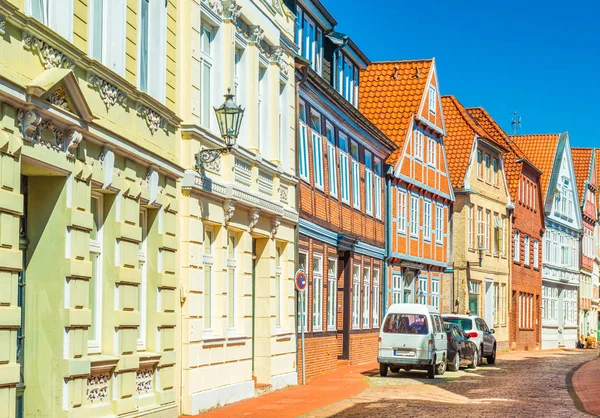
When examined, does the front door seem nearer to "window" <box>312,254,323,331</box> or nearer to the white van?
the white van

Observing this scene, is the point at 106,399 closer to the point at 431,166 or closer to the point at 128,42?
the point at 128,42

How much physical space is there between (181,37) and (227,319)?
215 inches

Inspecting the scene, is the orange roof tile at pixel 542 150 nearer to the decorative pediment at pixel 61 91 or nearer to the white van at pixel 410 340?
the white van at pixel 410 340

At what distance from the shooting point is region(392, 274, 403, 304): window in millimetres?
39531

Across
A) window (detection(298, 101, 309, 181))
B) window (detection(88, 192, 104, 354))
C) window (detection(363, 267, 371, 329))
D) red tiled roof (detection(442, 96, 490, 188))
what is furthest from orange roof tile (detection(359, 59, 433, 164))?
window (detection(88, 192, 104, 354))

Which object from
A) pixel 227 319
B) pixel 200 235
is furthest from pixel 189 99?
pixel 227 319

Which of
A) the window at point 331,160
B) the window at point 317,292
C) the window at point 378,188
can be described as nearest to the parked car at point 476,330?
the window at point 378,188

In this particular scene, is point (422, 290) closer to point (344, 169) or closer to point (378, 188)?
point (378, 188)

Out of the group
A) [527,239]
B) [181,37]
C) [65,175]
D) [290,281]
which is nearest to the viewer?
[65,175]

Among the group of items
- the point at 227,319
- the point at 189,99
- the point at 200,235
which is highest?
the point at 189,99

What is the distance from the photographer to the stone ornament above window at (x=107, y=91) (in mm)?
14164

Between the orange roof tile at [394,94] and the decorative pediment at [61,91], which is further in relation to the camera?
the orange roof tile at [394,94]

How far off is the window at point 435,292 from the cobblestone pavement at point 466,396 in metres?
9.95

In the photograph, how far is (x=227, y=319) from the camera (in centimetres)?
2119
